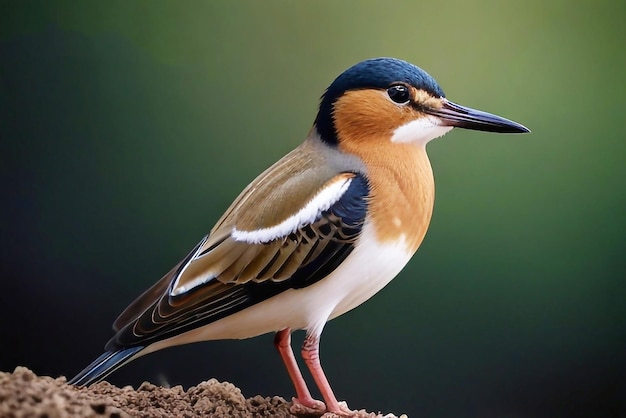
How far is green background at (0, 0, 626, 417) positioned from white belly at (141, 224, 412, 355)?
0.66 meters

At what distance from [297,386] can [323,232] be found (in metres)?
0.57

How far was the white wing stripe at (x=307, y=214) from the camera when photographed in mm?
2084

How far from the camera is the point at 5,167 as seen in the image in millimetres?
2641

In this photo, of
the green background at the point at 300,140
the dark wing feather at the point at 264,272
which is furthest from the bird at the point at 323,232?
the green background at the point at 300,140

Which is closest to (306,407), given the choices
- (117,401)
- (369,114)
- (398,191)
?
(117,401)

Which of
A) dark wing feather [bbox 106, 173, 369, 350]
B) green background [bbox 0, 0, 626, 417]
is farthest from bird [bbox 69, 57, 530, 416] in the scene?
green background [bbox 0, 0, 626, 417]

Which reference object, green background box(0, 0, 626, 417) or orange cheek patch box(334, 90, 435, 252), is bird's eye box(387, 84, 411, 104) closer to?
orange cheek patch box(334, 90, 435, 252)

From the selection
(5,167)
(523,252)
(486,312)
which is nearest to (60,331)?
(5,167)

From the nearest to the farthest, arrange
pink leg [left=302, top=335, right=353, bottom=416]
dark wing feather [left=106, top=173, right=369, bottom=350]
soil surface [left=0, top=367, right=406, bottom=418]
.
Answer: soil surface [left=0, top=367, right=406, bottom=418] < dark wing feather [left=106, top=173, right=369, bottom=350] < pink leg [left=302, top=335, right=353, bottom=416]

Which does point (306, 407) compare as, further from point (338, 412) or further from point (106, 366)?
point (106, 366)

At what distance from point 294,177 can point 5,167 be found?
1185 mm

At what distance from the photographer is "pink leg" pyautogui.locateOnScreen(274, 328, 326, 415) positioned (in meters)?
2.25

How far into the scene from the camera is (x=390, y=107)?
7.15ft

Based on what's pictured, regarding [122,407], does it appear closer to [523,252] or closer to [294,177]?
[294,177]
